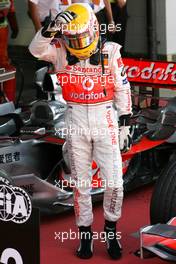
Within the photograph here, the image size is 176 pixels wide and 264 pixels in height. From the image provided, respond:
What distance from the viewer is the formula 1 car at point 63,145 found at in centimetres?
635

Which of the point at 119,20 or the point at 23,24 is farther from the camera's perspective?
the point at 23,24

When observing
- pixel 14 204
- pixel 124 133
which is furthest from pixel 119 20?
pixel 14 204

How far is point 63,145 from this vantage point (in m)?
6.49

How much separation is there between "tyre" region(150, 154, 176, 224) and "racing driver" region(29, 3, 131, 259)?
34cm

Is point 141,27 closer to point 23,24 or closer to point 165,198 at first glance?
point 23,24

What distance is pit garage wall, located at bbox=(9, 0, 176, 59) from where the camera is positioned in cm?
1094

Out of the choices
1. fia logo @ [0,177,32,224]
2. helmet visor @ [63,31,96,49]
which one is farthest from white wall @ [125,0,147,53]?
fia logo @ [0,177,32,224]

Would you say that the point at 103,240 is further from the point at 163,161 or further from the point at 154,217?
the point at 163,161

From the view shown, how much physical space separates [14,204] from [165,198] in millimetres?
1896

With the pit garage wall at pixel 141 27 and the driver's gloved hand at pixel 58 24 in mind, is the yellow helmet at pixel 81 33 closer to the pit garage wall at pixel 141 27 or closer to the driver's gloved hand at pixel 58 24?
the driver's gloved hand at pixel 58 24

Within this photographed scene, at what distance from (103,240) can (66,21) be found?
1.68 metres

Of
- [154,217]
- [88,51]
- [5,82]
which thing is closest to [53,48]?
[88,51]

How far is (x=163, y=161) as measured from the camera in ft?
24.3

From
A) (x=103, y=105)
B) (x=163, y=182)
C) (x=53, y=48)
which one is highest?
(x=53, y=48)
